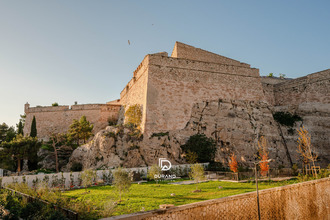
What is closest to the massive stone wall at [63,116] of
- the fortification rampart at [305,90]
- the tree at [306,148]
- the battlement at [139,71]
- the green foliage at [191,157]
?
the battlement at [139,71]

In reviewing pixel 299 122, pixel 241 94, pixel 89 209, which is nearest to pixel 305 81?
pixel 299 122

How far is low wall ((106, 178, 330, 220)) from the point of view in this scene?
6.19 metres

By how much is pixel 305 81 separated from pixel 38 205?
31.7m

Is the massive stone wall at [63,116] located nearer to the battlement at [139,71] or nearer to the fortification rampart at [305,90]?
the battlement at [139,71]

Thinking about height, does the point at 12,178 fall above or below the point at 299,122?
below

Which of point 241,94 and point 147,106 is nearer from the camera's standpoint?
point 147,106

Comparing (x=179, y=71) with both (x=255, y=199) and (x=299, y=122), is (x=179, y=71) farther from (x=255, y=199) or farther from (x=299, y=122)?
(x=255, y=199)

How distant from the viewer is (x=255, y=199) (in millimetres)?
8133

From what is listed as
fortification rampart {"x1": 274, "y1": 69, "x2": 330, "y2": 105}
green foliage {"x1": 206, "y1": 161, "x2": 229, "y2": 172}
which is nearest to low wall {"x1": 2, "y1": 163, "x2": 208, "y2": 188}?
green foliage {"x1": 206, "y1": 161, "x2": 229, "y2": 172}

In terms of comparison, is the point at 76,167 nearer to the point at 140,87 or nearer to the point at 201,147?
the point at 140,87

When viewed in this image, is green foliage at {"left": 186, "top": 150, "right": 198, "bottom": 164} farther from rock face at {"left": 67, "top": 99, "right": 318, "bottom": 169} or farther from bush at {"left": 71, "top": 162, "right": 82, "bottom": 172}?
bush at {"left": 71, "top": 162, "right": 82, "bottom": 172}

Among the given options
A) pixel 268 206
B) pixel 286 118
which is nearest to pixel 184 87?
pixel 286 118

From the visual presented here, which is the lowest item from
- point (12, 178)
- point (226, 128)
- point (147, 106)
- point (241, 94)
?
point (12, 178)

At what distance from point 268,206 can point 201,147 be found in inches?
482
